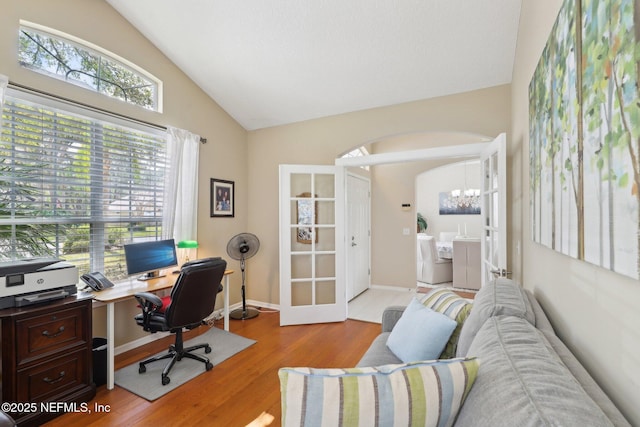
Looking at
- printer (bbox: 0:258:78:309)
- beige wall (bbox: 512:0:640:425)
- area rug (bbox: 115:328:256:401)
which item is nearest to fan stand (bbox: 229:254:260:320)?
area rug (bbox: 115:328:256:401)

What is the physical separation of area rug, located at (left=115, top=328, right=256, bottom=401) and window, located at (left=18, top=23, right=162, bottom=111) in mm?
2537

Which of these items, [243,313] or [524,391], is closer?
[524,391]

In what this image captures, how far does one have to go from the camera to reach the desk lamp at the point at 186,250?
3282mm

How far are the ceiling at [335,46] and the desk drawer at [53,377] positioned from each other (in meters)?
2.88

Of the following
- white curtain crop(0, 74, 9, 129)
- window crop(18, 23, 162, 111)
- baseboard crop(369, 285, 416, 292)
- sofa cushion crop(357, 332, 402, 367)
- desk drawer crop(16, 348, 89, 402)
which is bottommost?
baseboard crop(369, 285, 416, 292)

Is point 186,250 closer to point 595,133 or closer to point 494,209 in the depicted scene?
point 494,209

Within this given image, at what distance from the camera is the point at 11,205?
2.25 m

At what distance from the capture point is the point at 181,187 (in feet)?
11.2

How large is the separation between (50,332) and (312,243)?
248 cm

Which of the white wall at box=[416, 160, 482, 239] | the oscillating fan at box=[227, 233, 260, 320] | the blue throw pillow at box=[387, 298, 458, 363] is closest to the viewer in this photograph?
the blue throw pillow at box=[387, 298, 458, 363]

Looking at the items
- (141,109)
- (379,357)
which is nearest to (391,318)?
(379,357)

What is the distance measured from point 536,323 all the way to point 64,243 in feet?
11.1

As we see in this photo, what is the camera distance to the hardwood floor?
200cm

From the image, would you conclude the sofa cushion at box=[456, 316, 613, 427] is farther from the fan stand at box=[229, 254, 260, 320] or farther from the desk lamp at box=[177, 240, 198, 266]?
the fan stand at box=[229, 254, 260, 320]
